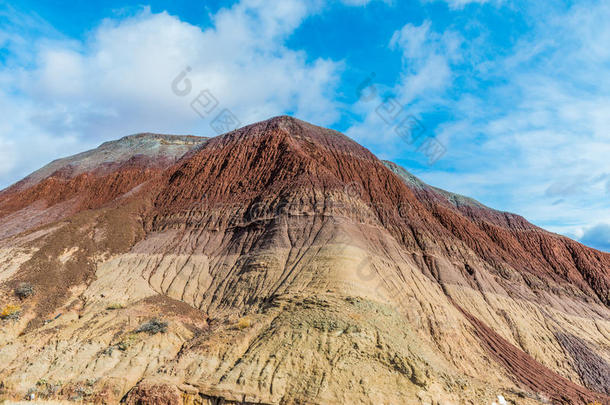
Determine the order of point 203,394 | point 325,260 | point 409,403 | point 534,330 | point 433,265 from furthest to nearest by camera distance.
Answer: point 433,265
point 534,330
point 325,260
point 203,394
point 409,403

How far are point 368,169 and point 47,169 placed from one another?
52.3 m

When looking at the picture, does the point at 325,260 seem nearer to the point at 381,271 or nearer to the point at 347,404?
the point at 381,271

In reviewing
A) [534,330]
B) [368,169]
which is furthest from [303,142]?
[534,330]

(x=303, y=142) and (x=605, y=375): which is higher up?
(x=303, y=142)

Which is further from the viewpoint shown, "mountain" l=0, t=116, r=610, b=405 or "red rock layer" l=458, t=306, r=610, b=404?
"red rock layer" l=458, t=306, r=610, b=404

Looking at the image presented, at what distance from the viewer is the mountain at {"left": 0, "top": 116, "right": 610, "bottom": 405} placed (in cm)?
1712

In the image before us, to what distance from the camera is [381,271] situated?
25672mm

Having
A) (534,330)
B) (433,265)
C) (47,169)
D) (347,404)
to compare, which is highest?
(47,169)

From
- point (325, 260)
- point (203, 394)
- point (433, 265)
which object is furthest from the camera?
point (433, 265)

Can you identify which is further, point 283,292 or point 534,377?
point 283,292

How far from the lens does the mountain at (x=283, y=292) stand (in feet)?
56.2

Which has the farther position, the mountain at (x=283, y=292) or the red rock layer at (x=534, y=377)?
the red rock layer at (x=534, y=377)

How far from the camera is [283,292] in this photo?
2294 cm

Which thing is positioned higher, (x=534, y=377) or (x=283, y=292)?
(x=283, y=292)
